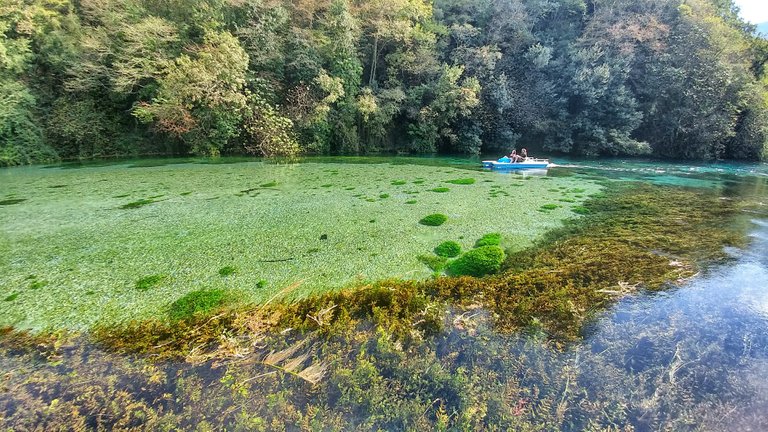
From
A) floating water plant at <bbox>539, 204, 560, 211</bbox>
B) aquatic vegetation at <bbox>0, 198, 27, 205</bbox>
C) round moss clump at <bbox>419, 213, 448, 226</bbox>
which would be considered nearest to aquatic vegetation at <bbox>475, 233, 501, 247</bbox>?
round moss clump at <bbox>419, 213, 448, 226</bbox>

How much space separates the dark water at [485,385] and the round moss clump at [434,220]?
3242 mm

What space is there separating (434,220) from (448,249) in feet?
4.92

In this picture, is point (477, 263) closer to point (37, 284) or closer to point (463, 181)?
point (37, 284)

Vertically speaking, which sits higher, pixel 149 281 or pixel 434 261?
pixel 434 261

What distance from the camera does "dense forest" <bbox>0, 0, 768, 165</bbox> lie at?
15.3m

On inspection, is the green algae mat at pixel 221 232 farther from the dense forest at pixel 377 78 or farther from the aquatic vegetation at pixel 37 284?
the dense forest at pixel 377 78

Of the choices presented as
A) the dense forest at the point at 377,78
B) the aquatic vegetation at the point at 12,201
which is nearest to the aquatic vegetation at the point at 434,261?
the aquatic vegetation at the point at 12,201

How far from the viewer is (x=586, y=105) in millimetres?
22094

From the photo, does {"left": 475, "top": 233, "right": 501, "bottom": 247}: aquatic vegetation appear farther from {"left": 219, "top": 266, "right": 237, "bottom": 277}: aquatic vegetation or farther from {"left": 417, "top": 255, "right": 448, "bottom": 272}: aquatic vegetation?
{"left": 219, "top": 266, "right": 237, "bottom": 277}: aquatic vegetation

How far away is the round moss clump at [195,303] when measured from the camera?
375cm

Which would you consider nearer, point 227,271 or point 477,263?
point 227,271

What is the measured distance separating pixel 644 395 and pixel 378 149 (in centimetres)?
2106

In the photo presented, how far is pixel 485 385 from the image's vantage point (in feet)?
9.34

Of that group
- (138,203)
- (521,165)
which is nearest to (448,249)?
(138,203)
